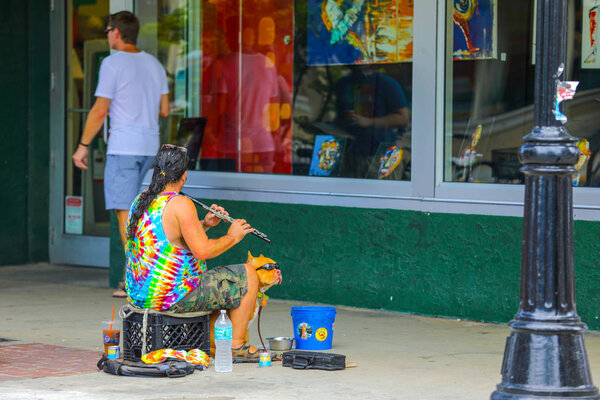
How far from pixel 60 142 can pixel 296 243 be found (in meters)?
3.74

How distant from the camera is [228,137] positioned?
10.2 m

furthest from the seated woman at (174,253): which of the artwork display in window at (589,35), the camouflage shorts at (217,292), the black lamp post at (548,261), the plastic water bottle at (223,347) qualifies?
the artwork display in window at (589,35)

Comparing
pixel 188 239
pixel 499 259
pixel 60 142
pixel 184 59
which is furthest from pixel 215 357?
pixel 60 142

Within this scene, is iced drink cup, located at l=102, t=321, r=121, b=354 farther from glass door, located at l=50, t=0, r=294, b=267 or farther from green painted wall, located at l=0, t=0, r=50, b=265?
green painted wall, located at l=0, t=0, r=50, b=265

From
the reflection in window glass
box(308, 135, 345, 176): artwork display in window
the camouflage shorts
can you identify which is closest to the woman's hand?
the camouflage shorts

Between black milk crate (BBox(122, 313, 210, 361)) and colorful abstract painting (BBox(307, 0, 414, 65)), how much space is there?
3165 mm

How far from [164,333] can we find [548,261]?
235 centimetres

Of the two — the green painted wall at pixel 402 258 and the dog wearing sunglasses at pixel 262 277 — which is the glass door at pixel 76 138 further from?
the dog wearing sunglasses at pixel 262 277

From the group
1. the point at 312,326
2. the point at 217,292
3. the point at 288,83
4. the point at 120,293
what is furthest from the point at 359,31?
the point at 217,292

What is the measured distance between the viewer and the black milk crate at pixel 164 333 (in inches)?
262

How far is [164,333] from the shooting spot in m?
6.66

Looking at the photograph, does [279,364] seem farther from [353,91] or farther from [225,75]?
[225,75]

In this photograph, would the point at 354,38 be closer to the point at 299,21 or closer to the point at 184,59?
the point at 299,21

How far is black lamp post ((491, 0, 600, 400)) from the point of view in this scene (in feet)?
17.3
